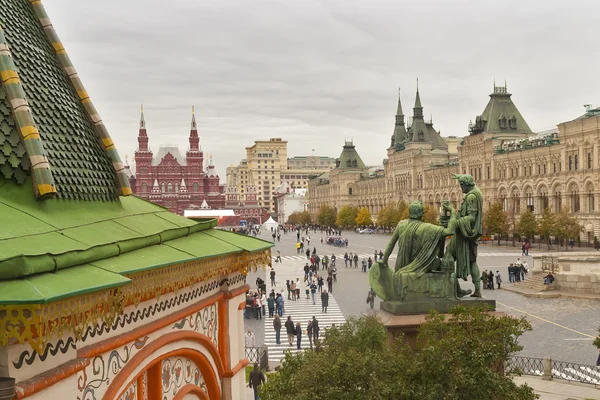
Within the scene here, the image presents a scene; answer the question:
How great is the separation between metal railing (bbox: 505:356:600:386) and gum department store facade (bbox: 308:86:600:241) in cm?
3888

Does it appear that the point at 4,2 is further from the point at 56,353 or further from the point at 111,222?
the point at 56,353

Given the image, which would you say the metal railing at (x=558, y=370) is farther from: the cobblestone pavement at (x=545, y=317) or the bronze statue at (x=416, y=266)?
the bronze statue at (x=416, y=266)

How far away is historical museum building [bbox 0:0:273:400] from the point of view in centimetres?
275

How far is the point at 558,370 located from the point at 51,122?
14.5 meters

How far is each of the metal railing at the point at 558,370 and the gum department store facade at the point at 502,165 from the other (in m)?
38.9

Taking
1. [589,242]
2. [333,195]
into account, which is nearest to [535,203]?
[589,242]

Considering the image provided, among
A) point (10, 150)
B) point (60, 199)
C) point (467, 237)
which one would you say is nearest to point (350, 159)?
point (467, 237)

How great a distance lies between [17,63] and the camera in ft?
14.4

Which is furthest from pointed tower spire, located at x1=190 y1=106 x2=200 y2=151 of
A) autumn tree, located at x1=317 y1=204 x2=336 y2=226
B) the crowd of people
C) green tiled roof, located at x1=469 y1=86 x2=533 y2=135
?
the crowd of people

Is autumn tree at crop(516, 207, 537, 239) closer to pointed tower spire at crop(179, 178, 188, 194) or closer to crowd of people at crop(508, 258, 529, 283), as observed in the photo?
crowd of people at crop(508, 258, 529, 283)

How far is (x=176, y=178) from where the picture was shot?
11156 cm

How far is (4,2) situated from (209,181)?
111 m

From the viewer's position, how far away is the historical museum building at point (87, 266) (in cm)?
275

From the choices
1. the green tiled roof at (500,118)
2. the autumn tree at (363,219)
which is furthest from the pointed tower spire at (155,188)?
the green tiled roof at (500,118)
